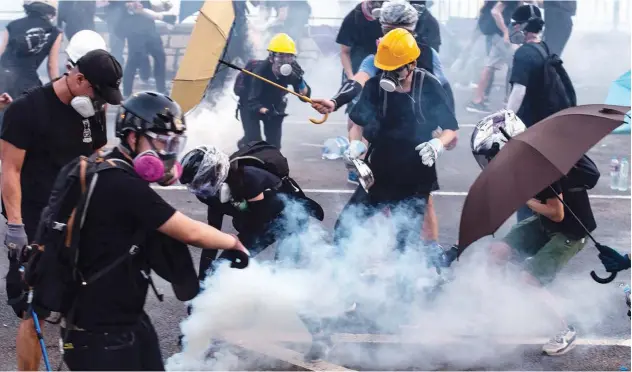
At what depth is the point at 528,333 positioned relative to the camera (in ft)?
19.1

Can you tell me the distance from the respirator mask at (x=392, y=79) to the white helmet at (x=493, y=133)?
92 centimetres

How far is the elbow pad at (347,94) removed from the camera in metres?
6.59

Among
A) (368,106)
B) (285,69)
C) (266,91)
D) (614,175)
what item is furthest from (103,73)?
(614,175)

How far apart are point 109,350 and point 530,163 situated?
2.17 metres

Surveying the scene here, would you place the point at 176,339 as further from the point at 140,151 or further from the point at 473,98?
the point at 473,98

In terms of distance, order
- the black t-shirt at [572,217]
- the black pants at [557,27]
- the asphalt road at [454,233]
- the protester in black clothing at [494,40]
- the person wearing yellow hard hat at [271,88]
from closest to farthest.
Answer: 1. the black t-shirt at [572,217]
2. the asphalt road at [454,233]
3. the person wearing yellow hard hat at [271,88]
4. the black pants at [557,27]
5. the protester in black clothing at [494,40]

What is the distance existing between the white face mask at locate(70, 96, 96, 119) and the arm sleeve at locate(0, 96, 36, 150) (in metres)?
0.25

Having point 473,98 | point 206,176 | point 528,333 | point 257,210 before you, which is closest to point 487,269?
point 528,333

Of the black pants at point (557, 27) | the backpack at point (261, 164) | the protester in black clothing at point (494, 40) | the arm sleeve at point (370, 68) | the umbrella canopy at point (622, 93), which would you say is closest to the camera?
the backpack at point (261, 164)

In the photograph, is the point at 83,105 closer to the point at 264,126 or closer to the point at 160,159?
the point at 160,159

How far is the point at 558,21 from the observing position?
14469mm

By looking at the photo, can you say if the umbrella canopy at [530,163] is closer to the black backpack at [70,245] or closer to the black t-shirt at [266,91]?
the black backpack at [70,245]

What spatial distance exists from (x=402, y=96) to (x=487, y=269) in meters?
1.25

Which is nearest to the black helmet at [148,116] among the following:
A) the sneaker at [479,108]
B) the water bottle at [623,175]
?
the water bottle at [623,175]
